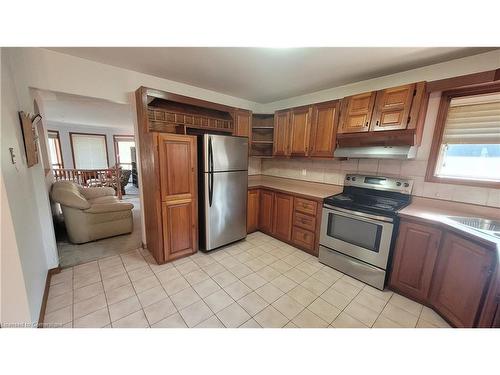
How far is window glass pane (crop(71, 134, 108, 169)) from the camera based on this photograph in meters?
6.75

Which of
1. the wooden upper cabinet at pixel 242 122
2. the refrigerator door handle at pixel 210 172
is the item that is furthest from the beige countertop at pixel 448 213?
the wooden upper cabinet at pixel 242 122

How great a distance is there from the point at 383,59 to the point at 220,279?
2.90 metres

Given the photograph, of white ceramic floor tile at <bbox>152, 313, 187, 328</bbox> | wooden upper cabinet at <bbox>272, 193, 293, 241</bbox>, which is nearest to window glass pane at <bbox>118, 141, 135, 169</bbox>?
wooden upper cabinet at <bbox>272, 193, 293, 241</bbox>

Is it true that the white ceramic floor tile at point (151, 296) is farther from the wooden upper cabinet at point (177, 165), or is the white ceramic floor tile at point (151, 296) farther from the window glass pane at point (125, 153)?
the window glass pane at point (125, 153)

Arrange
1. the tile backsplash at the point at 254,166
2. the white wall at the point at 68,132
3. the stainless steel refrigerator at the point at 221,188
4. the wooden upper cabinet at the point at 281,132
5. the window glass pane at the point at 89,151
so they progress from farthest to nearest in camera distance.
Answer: the window glass pane at the point at 89,151 < the white wall at the point at 68,132 < the tile backsplash at the point at 254,166 < the wooden upper cabinet at the point at 281,132 < the stainless steel refrigerator at the point at 221,188

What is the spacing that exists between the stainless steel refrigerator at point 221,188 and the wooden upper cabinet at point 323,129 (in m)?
1.00

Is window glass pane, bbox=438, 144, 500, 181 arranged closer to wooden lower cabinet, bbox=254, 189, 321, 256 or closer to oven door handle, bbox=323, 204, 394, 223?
oven door handle, bbox=323, 204, 394, 223

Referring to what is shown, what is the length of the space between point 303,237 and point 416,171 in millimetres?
1572

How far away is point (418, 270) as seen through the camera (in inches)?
71.3

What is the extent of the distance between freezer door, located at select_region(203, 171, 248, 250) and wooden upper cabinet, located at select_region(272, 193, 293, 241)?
1.73ft

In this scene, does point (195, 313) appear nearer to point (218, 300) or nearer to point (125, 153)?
point (218, 300)

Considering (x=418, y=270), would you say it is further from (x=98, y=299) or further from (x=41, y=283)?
(x=41, y=283)

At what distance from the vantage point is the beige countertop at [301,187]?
8.91ft

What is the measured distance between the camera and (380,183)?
235 centimetres
